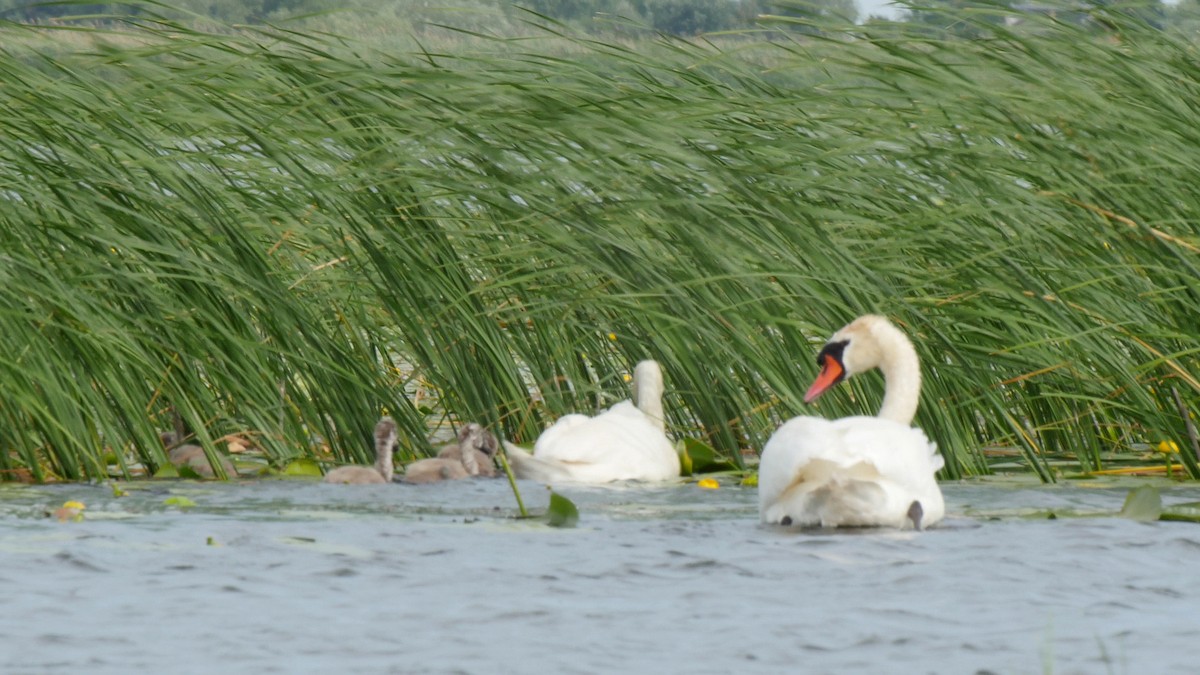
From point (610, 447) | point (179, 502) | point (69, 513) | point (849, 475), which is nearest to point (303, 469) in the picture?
point (179, 502)

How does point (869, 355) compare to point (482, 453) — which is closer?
point (869, 355)

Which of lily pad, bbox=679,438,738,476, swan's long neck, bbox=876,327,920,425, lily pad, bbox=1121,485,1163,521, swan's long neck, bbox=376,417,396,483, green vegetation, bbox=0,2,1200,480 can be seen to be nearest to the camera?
lily pad, bbox=1121,485,1163,521

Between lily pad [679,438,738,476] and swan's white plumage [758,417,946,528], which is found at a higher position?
lily pad [679,438,738,476]

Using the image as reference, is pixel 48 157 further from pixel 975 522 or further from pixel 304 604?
pixel 975 522

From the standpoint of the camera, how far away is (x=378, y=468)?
5980 mm

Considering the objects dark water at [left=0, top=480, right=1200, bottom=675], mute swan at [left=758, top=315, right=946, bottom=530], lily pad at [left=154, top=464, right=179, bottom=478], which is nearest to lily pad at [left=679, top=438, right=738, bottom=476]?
dark water at [left=0, top=480, right=1200, bottom=675]

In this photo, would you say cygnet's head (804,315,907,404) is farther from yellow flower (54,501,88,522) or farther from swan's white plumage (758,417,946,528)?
yellow flower (54,501,88,522)

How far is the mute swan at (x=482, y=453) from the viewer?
616 cm

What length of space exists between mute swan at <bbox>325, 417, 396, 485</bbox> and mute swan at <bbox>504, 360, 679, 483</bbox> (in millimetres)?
369

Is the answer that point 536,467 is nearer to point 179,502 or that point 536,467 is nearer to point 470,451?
point 470,451

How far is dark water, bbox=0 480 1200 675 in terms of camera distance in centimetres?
362

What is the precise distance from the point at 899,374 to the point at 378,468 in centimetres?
163

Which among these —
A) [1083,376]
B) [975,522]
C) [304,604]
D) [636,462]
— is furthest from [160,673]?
[1083,376]

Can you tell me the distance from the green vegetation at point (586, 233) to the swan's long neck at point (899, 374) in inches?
14.1
